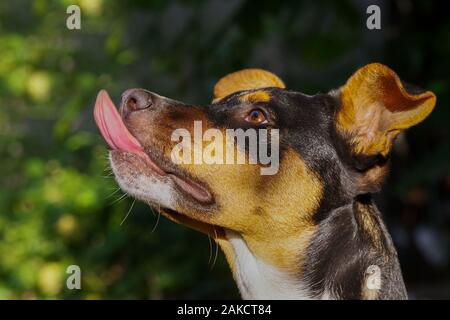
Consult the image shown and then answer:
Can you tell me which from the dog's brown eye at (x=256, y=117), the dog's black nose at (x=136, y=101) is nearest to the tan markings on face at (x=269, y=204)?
the dog's brown eye at (x=256, y=117)

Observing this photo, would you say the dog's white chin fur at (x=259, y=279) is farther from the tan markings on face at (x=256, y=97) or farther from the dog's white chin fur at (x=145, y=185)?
the tan markings on face at (x=256, y=97)

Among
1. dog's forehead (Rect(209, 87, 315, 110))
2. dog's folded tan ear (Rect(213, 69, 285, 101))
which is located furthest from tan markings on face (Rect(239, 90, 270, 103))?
dog's folded tan ear (Rect(213, 69, 285, 101))

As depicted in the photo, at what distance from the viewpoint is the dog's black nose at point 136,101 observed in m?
3.28

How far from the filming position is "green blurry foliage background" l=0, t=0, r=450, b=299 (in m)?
6.43

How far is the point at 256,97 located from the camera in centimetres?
347

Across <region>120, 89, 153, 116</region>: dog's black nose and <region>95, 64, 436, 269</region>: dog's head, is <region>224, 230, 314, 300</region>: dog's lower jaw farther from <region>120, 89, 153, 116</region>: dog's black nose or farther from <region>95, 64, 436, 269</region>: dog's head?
<region>120, 89, 153, 116</region>: dog's black nose

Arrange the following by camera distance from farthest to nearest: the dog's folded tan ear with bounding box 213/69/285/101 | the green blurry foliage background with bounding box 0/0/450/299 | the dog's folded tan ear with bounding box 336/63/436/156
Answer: the green blurry foliage background with bounding box 0/0/450/299 → the dog's folded tan ear with bounding box 213/69/285/101 → the dog's folded tan ear with bounding box 336/63/436/156

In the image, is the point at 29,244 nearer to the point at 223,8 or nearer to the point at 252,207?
the point at 223,8

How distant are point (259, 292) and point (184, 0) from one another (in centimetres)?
349

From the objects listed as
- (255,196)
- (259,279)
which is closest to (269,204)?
(255,196)

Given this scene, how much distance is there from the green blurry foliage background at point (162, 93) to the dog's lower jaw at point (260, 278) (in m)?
2.36

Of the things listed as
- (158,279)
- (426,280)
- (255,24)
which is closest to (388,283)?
(255,24)

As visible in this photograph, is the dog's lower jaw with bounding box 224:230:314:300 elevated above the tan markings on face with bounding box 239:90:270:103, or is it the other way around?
the tan markings on face with bounding box 239:90:270:103

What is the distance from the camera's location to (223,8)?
7840 mm
